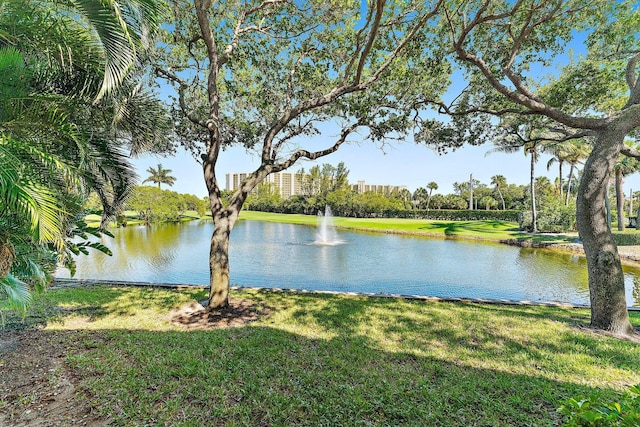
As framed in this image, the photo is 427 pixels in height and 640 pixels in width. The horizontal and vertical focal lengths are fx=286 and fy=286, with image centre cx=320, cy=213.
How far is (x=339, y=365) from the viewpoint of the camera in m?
3.45

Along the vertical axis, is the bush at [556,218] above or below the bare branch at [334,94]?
below

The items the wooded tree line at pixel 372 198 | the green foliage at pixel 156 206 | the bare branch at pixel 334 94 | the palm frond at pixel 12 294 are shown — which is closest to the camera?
the palm frond at pixel 12 294

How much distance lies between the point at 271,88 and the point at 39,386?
685 cm

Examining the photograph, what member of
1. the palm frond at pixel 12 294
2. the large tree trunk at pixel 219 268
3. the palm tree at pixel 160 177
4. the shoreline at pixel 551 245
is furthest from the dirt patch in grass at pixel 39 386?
the palm tree at pixel 160 177

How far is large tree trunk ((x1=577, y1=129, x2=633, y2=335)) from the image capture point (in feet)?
14.6

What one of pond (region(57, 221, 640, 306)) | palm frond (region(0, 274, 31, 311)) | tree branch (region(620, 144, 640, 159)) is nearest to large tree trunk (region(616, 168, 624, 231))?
pond (region(57, 221, 640, 306))

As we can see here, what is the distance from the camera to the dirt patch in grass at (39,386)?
99.2 inches

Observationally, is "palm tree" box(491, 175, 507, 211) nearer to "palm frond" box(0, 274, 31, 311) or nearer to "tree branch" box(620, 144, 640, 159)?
"tree branch" box(620, 144, 640, 159)

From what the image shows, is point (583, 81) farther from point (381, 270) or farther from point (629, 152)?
point (381, 270)

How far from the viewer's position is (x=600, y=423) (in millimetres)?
1136

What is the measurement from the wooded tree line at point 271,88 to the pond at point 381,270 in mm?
4844

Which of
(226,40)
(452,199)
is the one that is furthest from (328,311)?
(452,199)

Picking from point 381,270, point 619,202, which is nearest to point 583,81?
point 381,270

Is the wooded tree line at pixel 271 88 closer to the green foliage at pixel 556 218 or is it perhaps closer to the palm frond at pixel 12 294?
the palm frond at pixel 12 294
